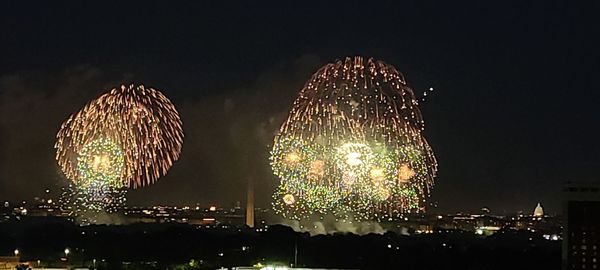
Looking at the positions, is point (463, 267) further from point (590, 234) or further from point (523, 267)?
point (590, 234)

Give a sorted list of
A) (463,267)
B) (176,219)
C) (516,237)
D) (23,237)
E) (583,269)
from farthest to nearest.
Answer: (176,219) → (516,237) → (23,237) → (463,267) → (583,269)

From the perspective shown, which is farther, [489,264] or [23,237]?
[23,237]

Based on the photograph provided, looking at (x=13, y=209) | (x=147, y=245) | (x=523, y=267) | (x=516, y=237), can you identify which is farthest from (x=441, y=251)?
(x=13, y=209)

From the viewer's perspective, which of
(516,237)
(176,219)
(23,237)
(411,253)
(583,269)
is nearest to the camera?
(583,269)

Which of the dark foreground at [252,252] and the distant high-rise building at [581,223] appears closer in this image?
the distant high-rise building at [581,223]

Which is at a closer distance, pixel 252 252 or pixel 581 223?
pixel 581 223

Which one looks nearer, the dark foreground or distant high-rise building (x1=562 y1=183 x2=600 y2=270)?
distant high-rise building (x1=562 y1=183 x2=600 y2=270)

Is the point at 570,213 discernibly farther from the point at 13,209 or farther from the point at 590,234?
the point at 13,209
